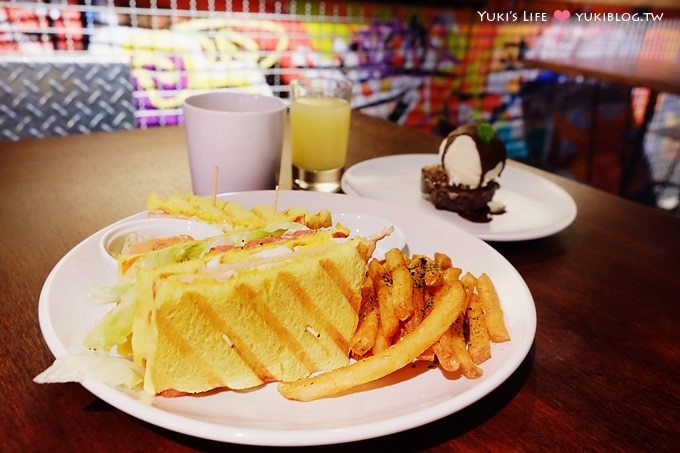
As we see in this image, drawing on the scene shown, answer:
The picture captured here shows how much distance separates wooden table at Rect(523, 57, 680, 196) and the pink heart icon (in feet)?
4.89

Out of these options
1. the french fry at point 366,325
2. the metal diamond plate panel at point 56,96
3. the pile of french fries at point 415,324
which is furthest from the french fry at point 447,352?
the metal diamond plate panel at point 56,96

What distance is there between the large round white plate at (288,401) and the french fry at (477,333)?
19 mm

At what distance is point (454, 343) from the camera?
0.95 meters

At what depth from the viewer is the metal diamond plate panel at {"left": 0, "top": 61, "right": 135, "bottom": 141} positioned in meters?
3.36

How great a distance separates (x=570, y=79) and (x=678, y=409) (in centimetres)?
740

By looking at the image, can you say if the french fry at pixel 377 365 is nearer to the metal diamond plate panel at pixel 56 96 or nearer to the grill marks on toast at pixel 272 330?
the grill marks on toast at pixel 272 330

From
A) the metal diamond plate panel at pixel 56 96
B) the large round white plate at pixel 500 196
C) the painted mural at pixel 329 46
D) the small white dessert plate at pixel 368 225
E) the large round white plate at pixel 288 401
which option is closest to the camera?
the large round white plate at pixel 288 401

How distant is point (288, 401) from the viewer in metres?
0.87

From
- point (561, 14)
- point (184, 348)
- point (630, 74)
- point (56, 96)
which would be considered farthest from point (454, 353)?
point (561, 14)

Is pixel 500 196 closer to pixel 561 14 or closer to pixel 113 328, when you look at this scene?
pixel 113 328

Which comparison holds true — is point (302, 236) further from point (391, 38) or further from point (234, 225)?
point (391, 38)

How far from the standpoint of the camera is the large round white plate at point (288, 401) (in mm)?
738

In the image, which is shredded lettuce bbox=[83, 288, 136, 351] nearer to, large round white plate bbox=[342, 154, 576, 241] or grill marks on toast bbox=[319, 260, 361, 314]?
grill marks on toast bbox=[319, 260, 361, 314]

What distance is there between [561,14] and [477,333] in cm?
759
